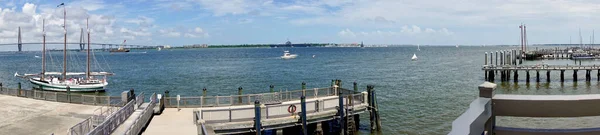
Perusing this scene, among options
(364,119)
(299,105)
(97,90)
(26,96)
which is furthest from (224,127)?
(97,90)

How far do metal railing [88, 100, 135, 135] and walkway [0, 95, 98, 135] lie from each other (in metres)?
3.01

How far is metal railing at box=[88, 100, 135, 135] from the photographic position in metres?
16.2

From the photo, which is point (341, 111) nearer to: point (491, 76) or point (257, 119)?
point (257, 119)

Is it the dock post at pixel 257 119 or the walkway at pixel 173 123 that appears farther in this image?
the dock post at pixel 257 119

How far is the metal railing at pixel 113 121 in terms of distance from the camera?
16203mm

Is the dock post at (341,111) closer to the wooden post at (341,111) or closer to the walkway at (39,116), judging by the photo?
the wooden post at (341,111)

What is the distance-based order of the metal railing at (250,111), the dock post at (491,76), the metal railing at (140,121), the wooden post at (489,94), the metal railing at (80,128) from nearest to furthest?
the wooden post at (489,94) → the metal railing at (80,128) → the metal railing at (140,121) → the metal railing at (250,111) → the dock post at (491,76)

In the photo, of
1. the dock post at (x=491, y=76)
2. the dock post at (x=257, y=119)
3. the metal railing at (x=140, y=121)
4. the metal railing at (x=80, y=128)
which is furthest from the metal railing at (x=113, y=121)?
the dock post at (x=491, y=76)

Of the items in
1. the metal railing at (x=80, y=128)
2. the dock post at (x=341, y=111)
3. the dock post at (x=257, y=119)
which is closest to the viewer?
the metal railing at (x=80, y=128)

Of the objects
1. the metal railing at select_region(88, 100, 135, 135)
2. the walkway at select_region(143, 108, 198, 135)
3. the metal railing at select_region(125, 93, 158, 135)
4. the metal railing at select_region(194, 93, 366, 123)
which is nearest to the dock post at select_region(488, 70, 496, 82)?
the metal railing at select_region(194, 93, 366, 123)

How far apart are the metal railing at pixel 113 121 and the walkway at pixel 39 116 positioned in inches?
118

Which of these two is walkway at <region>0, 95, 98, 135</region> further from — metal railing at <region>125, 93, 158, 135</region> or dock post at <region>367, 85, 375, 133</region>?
dock post at <region>367, 85, 375, 133</region>

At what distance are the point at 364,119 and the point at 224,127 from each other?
14.3 meters

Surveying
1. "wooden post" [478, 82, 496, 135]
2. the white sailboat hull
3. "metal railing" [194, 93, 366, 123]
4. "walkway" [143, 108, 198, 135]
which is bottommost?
the white sailboat hull
